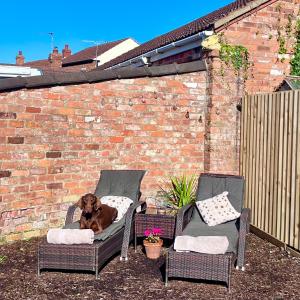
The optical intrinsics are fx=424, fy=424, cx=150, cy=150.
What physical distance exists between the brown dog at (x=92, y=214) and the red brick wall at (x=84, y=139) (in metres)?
1.47

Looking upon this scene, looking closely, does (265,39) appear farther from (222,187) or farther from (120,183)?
(120,183)

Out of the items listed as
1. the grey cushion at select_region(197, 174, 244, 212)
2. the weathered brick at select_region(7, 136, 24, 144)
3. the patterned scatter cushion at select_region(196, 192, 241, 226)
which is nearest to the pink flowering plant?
the patterned scatter cushion at select_region(196, 192, 241, 226)

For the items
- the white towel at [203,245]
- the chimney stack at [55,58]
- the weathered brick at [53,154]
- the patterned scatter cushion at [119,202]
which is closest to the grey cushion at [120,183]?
the patterned scatter cushion at [119,202]

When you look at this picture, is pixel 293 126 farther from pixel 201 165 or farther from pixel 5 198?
pixel 5 198

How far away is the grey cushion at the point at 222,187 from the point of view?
6633 mm

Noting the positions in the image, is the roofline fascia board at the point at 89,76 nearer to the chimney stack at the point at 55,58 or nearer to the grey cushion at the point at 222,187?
the grey cushion at the point at 222,187

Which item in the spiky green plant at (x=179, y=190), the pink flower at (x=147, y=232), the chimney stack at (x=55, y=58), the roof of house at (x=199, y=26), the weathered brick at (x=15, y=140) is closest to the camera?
the pink flower at (x=147, y=232)

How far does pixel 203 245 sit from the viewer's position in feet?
16.5

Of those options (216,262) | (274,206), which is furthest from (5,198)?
(274,206)

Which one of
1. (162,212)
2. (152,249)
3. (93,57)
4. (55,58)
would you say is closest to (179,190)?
(162,212)

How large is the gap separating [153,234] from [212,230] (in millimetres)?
878

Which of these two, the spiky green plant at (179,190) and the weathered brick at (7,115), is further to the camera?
the spiky green plant at (179,190)

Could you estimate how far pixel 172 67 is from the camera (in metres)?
8.09

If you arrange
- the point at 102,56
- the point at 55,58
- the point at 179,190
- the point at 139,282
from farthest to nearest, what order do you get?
the point at 55,58, the point at 102,56, the point at 179,190, the point at 139,282
